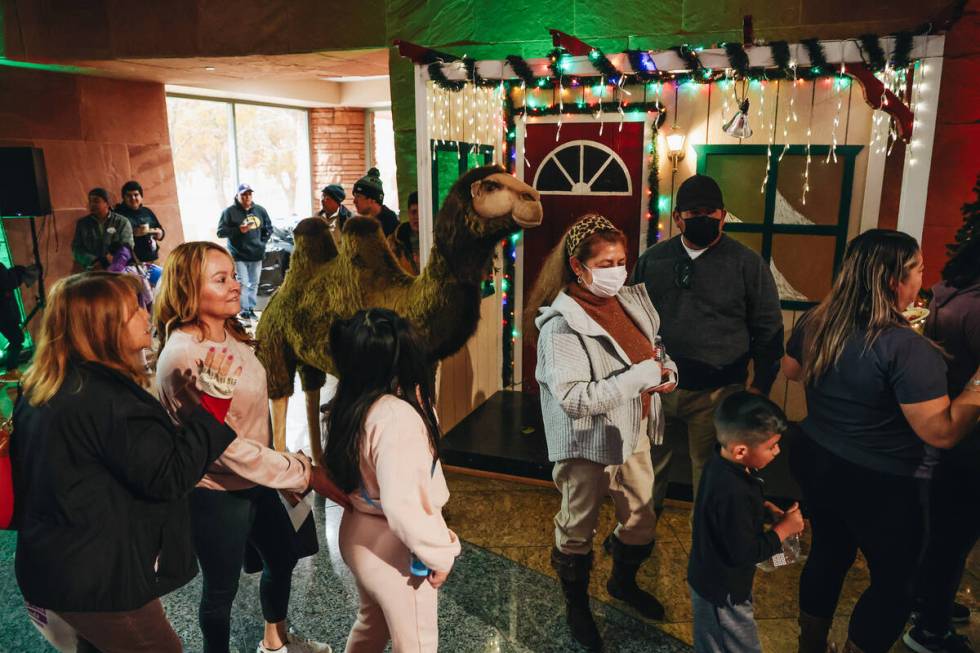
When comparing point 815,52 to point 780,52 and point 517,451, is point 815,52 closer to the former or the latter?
point 780,52

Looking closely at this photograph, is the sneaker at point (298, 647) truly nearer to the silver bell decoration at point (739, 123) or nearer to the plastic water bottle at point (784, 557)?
the plastic water bottle at point (784, 557)

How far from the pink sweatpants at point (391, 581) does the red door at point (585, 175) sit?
3.92 metres

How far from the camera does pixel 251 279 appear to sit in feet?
32.7

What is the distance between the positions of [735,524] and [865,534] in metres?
0.52

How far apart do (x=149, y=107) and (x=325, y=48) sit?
14.6 feet

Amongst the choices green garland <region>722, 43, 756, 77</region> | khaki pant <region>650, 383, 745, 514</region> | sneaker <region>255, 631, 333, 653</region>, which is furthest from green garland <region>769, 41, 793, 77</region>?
sneaker <region>255, 631, 333, 653</region>

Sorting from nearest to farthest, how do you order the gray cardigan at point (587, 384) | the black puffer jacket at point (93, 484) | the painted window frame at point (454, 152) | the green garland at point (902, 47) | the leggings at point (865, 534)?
1. the black puffer jacket at point (93, 484)
2. the leggings at point (865, 534)
3. the gray cardigan at point (587, 384)
4. the green garland at point (902, 47)
5. the painted window frame at point (454, 152)

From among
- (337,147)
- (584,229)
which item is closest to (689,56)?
(584,229)

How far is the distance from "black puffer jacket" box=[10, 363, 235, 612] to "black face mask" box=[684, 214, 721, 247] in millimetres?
2318

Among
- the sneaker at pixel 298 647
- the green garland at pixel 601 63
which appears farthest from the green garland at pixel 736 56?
the sneaker at pixel 298 647

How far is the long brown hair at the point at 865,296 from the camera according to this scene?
7.27ft

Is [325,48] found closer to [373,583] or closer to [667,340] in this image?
[667,340]

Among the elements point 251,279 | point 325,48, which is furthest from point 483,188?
point 251,279

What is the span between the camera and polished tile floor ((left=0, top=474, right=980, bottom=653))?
9.86 ft
